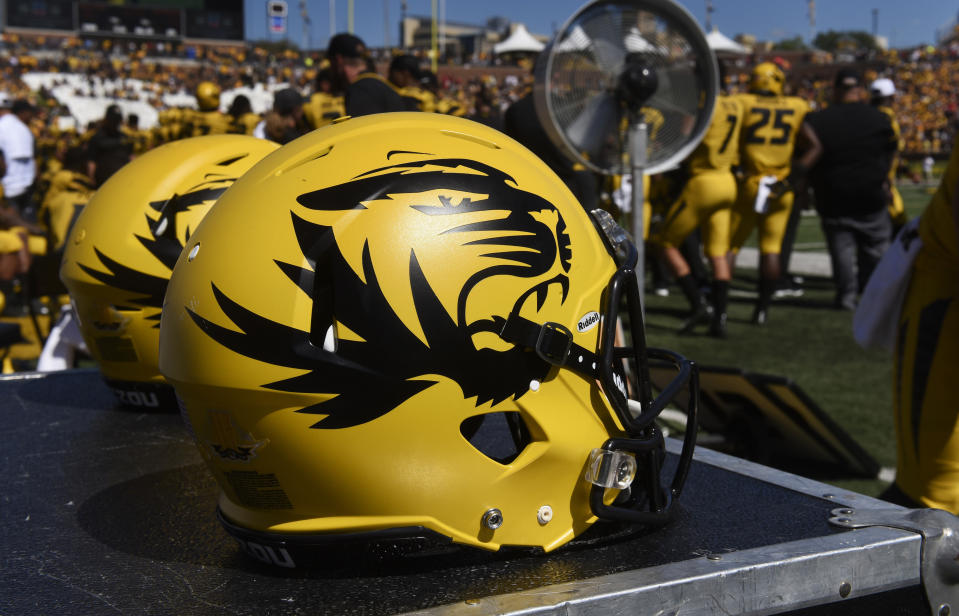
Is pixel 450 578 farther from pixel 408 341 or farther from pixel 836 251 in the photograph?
pixel 836 251

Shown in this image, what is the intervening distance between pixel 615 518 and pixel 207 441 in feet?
2.13

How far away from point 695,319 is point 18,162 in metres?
6.46

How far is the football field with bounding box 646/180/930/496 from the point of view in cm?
447

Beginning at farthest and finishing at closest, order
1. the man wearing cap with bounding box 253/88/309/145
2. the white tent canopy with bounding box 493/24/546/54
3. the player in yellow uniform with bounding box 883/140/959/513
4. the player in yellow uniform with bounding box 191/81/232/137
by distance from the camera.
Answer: the white tent canopy with bounding box 493/24/546/54 < the player in yellow uniform with bounding box 191/81/232/137 < the man wearing cap with bounding box 253/88/309/145 < the player in yellow uniform with bounding box 883/140/959/513

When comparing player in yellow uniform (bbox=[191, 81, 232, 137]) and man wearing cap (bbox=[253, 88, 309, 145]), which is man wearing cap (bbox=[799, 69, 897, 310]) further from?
player in yellow uniform (bbox=[191, 81, 232, 137])

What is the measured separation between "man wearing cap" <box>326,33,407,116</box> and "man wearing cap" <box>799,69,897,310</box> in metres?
4.08

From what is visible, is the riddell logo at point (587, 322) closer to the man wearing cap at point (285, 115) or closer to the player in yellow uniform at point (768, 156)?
the man wearing cap at point (285, 115)

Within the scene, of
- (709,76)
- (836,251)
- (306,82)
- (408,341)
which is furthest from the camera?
(306,82)

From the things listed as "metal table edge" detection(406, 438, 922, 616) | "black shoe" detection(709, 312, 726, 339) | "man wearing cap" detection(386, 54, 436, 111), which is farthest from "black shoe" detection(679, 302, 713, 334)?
"metal table edge" detection(406, 438, 922, 616)

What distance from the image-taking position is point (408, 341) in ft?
4.41

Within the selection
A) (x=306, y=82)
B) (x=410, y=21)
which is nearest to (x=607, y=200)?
(x=306, y=82)

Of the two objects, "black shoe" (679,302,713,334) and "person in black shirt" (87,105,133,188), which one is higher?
"person in black shirt" (87,105,133,188)

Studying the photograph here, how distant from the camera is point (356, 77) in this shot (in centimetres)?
443

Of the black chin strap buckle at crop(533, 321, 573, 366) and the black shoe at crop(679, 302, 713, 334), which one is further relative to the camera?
the black shoe at crop(679, 302, 713, 334)
